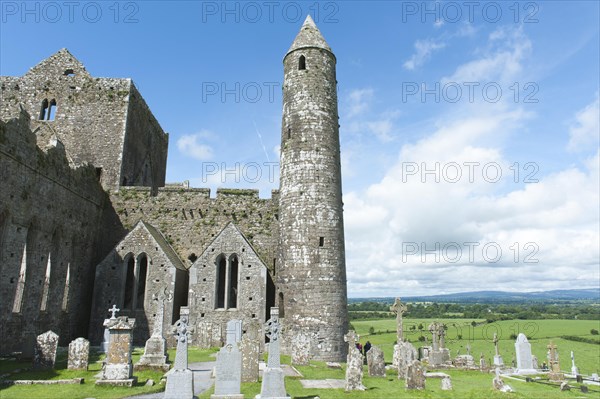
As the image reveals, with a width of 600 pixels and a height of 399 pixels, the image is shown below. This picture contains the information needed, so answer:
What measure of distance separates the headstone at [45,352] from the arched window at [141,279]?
304 inches

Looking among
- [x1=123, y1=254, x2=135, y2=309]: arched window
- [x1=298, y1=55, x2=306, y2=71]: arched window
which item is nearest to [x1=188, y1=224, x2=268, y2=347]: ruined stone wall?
[x1=123, y1=254, x2=135, y2=309]: arched window

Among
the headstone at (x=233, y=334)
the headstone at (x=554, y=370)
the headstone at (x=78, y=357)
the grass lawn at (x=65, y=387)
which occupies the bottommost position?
the headstone at (x=554, y=370)

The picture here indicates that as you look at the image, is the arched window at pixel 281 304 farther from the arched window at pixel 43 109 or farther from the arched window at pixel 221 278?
the arched window at pixel 43 109

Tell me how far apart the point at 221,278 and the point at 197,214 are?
421cm

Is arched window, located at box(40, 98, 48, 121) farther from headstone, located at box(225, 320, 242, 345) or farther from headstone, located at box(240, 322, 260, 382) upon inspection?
headstone, located at box(240, 322, 260, 382)

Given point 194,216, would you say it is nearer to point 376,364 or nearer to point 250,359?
point 250,359

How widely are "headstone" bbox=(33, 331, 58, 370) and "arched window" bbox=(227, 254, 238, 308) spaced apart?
921 cm

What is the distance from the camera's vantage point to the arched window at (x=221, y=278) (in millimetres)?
21228

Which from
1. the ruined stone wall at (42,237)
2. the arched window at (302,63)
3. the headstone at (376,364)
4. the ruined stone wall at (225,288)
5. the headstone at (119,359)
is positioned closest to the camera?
the headstone at (119,359)

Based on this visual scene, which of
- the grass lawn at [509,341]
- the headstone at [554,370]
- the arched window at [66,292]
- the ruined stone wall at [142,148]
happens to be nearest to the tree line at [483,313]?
the grass lawn at [509,341]

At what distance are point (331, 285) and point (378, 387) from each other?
6.76 m

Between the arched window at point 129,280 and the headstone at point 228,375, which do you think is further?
the arched window at point 129,280

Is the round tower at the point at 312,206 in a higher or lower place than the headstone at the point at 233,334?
higher

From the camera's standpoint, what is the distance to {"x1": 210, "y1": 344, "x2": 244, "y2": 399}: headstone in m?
10.0
